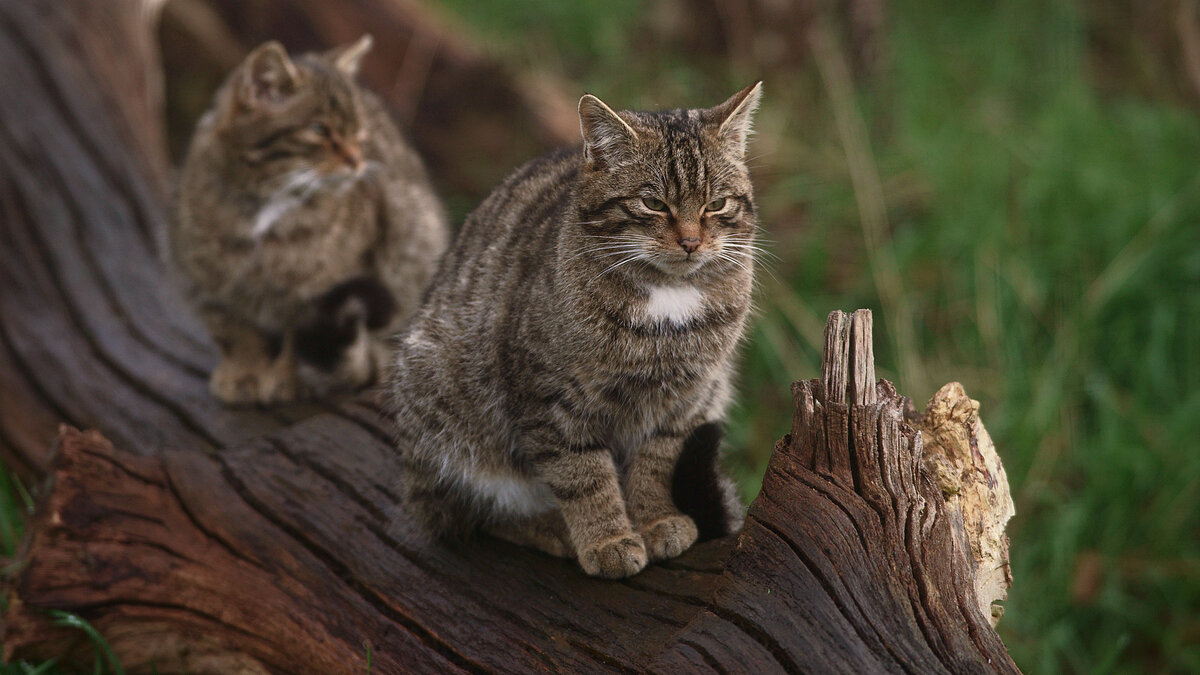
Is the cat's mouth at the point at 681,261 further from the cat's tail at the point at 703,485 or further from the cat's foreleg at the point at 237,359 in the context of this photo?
the cat's foreleg at the point at 237,359

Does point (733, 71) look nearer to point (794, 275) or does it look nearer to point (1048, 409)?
point (794, 275)

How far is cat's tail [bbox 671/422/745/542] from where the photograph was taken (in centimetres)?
255

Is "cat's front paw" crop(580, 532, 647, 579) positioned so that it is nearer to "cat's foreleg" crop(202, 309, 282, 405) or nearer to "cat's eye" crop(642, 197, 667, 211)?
"cat's eye" crop(642, 197, 667, 211)

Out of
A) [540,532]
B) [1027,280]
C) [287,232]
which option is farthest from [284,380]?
[1027,280]

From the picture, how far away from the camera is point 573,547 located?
263 cm

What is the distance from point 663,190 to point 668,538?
823mm

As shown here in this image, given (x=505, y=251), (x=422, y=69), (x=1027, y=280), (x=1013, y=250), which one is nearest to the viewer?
(x=505, y=251)

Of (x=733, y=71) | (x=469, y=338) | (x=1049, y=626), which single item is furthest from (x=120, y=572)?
(x=733, y=71)

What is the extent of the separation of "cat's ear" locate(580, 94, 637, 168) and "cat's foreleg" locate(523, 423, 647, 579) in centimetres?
65

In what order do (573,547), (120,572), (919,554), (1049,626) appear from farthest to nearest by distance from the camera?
(1049,626)
(120,572)
(573,547)
(919,554)

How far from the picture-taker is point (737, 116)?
102 inches

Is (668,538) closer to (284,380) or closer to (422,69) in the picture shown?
(284,380)

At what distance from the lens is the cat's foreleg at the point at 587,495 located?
2.48 m

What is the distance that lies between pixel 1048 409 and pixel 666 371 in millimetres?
2193
